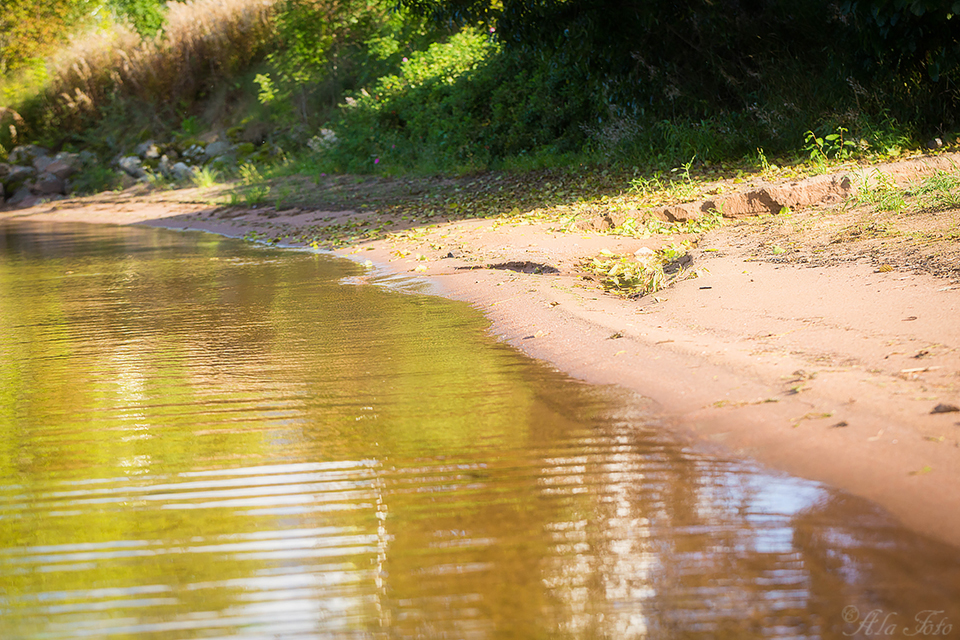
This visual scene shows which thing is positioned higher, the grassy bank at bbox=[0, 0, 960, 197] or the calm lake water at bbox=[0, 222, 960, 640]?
the grassy bank at bbox=[0, 0, 960, 197]

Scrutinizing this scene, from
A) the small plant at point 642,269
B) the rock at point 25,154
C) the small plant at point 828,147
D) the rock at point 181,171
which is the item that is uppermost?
the rock at point 25,154

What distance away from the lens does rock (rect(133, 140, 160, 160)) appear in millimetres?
19875

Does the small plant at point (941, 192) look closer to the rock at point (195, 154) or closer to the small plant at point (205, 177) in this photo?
the small plant at point (205, 177)

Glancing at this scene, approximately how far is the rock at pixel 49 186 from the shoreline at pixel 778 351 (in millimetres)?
17076

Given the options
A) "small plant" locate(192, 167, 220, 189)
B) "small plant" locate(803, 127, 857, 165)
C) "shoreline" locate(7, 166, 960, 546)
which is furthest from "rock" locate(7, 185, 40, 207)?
"small plant" locate(803, 127, 857, 165)

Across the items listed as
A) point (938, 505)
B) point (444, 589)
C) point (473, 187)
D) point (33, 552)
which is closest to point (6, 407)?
point (33, 552)

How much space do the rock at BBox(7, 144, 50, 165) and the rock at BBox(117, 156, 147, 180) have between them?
10.2ft

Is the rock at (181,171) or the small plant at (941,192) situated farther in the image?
the rock at (181,171)

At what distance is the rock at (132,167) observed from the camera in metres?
19.5

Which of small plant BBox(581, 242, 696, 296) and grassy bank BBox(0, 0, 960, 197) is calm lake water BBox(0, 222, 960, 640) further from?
grassy bank BBox(0, 0, 960, 197)

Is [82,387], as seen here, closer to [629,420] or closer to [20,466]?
[20,466]

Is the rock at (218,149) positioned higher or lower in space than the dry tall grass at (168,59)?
lower

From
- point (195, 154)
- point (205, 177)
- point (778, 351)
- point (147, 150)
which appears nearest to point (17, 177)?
point (147, 150)

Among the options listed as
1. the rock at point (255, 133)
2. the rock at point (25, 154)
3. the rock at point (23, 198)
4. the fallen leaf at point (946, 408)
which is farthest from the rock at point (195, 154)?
the fallen leaf at point (946, 408)
